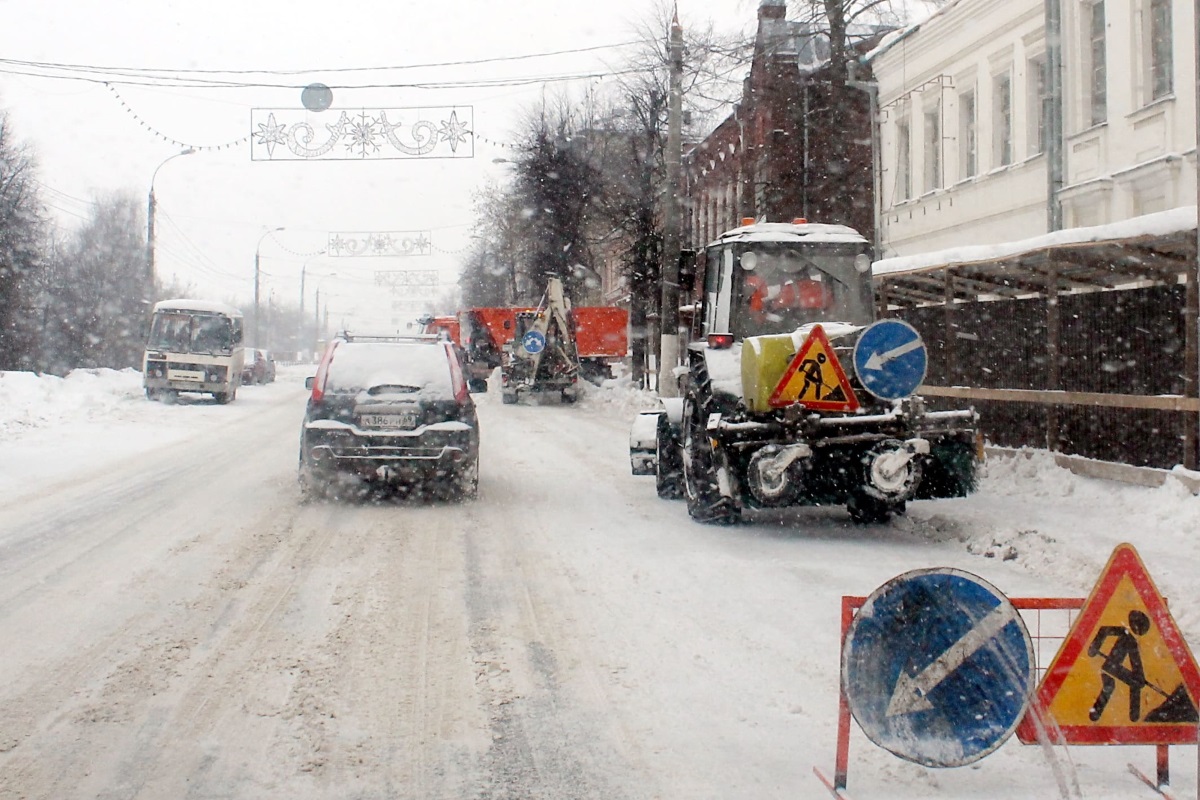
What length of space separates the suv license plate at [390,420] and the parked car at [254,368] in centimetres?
3713

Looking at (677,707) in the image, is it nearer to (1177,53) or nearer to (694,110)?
(1177,53)

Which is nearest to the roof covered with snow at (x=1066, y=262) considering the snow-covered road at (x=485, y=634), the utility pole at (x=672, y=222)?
the snow-covered road at (x=485, y=634)

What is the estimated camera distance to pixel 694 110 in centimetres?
3738

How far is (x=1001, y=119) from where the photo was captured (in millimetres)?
24391

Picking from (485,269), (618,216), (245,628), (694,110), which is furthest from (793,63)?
(485,269)

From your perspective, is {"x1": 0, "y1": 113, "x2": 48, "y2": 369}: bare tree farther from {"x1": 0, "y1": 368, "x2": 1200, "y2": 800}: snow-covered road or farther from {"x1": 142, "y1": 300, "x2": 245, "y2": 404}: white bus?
{"x1": 0, "y1": 368, "x2": 1200, "y2": 800}: snow-covered road

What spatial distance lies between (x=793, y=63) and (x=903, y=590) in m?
34.1

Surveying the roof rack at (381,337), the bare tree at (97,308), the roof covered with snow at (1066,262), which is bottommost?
the roof rack at (381,337)

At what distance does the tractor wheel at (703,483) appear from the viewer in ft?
35.7

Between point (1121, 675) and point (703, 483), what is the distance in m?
6.99

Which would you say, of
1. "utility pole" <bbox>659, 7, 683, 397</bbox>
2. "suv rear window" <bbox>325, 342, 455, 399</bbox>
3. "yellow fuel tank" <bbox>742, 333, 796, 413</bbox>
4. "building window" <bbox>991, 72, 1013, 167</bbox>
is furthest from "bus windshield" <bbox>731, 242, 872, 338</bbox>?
"building window" <bbox>991, 72, 1013, 167</bbox>

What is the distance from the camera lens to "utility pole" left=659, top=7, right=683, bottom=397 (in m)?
23.7

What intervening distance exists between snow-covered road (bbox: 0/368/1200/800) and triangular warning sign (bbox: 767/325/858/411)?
1.18 metres

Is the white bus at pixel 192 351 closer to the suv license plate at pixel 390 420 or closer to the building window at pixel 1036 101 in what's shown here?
the building window at pixel 1036 101
